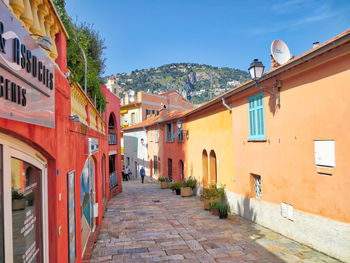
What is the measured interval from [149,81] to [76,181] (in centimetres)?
11361

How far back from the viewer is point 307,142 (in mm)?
6773

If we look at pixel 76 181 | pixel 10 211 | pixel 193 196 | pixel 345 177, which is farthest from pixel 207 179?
pixel 10 211

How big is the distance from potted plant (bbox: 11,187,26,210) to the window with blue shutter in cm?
774

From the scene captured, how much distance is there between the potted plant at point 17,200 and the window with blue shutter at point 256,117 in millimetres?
7739

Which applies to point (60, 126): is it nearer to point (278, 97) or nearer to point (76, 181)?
point (76, 181)

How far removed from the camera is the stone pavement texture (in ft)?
20.6

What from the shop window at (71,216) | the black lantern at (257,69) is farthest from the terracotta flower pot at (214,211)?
the shop window at (71,216)

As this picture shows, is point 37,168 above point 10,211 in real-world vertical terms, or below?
above

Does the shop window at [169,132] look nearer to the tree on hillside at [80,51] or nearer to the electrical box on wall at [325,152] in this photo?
the tree on hillside at [80,51]

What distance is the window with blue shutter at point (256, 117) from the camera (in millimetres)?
8812

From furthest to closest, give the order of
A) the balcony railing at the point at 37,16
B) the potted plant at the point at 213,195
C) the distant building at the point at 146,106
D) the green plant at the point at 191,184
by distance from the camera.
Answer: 1. the distant building at the point at 146,106
2. the green plant at the point at 191,184
3. the potted plant at the point at 213,195
4. the balcony railing at the point at 37,16

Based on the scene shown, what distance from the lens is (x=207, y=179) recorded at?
14445 mm

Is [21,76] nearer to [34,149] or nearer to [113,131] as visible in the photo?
[34,149]

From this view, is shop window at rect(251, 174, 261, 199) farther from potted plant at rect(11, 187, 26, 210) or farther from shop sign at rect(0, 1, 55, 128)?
potted plant at rect(11, 187, 26, 210)
